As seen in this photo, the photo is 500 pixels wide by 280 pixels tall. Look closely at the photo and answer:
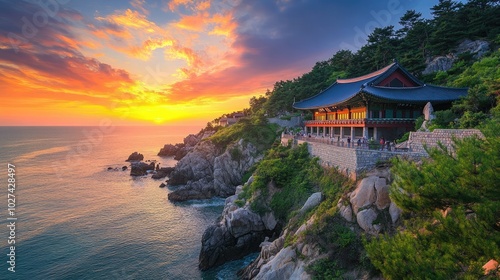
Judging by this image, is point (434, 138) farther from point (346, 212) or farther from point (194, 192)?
point (194, 192)

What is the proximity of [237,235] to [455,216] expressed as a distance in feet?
75.2

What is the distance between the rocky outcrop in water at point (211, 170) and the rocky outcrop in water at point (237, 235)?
874 inches

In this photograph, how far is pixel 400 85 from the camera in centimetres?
3731

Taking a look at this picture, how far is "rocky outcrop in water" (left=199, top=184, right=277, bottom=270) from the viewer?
93.5 feet

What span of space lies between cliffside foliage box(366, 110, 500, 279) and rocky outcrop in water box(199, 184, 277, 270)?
19.0 meters

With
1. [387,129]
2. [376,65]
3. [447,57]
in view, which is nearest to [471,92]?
[387,129]

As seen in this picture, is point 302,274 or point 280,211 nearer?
point 302,274

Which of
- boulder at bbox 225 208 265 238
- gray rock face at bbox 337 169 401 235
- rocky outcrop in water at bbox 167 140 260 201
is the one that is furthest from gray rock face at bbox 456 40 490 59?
boulder at bbox 225 208 265 238

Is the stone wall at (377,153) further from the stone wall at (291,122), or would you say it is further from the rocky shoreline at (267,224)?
the stone wall at (291,122)

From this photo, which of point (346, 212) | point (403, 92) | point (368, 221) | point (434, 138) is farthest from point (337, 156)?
point (403, 92)

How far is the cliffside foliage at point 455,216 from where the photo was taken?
9.02m

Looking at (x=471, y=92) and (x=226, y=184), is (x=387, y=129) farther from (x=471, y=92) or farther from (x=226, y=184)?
(x=226, y=184)

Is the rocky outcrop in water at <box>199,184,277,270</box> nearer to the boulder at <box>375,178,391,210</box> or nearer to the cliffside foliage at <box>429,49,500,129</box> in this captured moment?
the boulder at <box>375,178,391,210</box>

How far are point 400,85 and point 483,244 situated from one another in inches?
1327
